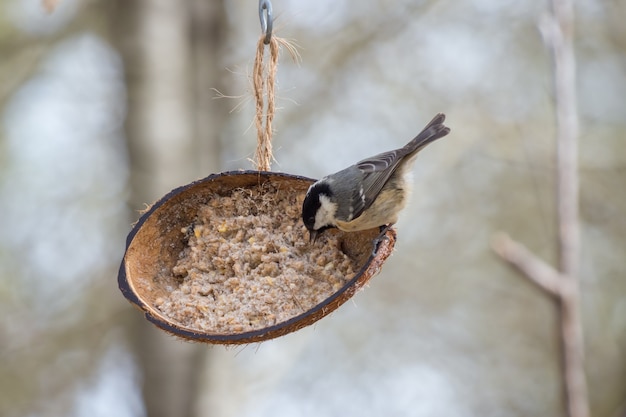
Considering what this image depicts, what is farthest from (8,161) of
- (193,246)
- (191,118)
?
(193,246)

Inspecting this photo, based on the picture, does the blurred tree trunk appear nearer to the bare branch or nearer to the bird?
the bird

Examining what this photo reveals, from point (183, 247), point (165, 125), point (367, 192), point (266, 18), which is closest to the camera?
point (266, 18)

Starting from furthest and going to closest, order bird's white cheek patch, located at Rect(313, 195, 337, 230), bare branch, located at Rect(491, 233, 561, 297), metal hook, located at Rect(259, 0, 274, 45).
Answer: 1. bird's white cheek patch, located at Rect(313, 195, 337, 230)
2. metal hook, located at Rect(259, 0, 274, 45)
3. bare branch, located at Rect(491, 233, 561, 297)

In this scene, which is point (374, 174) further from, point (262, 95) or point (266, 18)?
point (266, 18)

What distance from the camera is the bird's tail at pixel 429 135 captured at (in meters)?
2.89

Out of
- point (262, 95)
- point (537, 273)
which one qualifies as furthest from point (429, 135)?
point (537, 273)

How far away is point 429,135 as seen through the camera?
9.55 feet

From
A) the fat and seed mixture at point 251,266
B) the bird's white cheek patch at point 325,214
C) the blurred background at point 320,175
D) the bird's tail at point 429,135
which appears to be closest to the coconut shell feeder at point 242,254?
the fat and seed mixture at point 251,266

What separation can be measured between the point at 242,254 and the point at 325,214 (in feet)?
1.23

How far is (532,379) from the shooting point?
25.0 ft

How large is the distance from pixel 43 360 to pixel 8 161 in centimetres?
181

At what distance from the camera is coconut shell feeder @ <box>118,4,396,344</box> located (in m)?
2.46

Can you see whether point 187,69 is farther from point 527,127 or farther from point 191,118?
point 527,127

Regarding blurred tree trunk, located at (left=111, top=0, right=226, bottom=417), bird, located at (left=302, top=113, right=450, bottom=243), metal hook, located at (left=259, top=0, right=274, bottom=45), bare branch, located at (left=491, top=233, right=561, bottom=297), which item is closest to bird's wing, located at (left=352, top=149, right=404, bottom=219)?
bird, located at (left=302, top=113, right=450, bottom=243)
